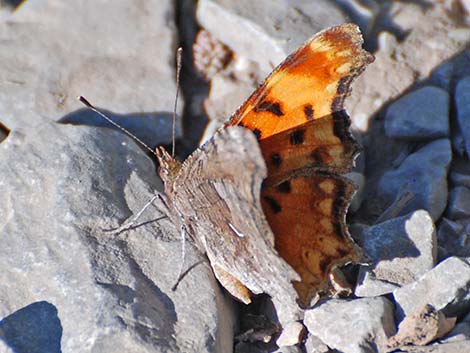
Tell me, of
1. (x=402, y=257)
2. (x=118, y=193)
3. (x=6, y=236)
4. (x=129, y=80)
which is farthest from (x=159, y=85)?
(x=402, y=257)

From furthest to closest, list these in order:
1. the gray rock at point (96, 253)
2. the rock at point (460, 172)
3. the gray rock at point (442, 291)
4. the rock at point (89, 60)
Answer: the rock at point (89, 60) < the rock at point (460, 172) < the gray rock at point (442, 291) < the gray rock at point (96, 253)

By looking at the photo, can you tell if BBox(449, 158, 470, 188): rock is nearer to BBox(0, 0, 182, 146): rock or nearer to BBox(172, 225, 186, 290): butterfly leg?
BBox(172, 225, 186, 290): butterfly leg

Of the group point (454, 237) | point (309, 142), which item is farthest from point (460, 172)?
point (309, 142)

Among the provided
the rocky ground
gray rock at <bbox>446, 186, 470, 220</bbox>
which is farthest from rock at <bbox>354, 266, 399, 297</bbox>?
gray rock at <bbox>446, 186, 470, 220</bbox>

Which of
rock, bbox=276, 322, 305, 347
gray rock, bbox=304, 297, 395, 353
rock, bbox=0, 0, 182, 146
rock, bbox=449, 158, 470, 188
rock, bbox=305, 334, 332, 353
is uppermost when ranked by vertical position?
rock, bbox=449, 158, 470, 188

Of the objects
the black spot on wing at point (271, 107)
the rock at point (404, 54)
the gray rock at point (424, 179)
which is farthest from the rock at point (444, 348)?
the rock at point (404, 54)

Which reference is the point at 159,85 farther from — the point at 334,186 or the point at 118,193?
the point at 334,186

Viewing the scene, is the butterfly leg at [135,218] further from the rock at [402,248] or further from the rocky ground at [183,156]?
the rock at [402,248]
